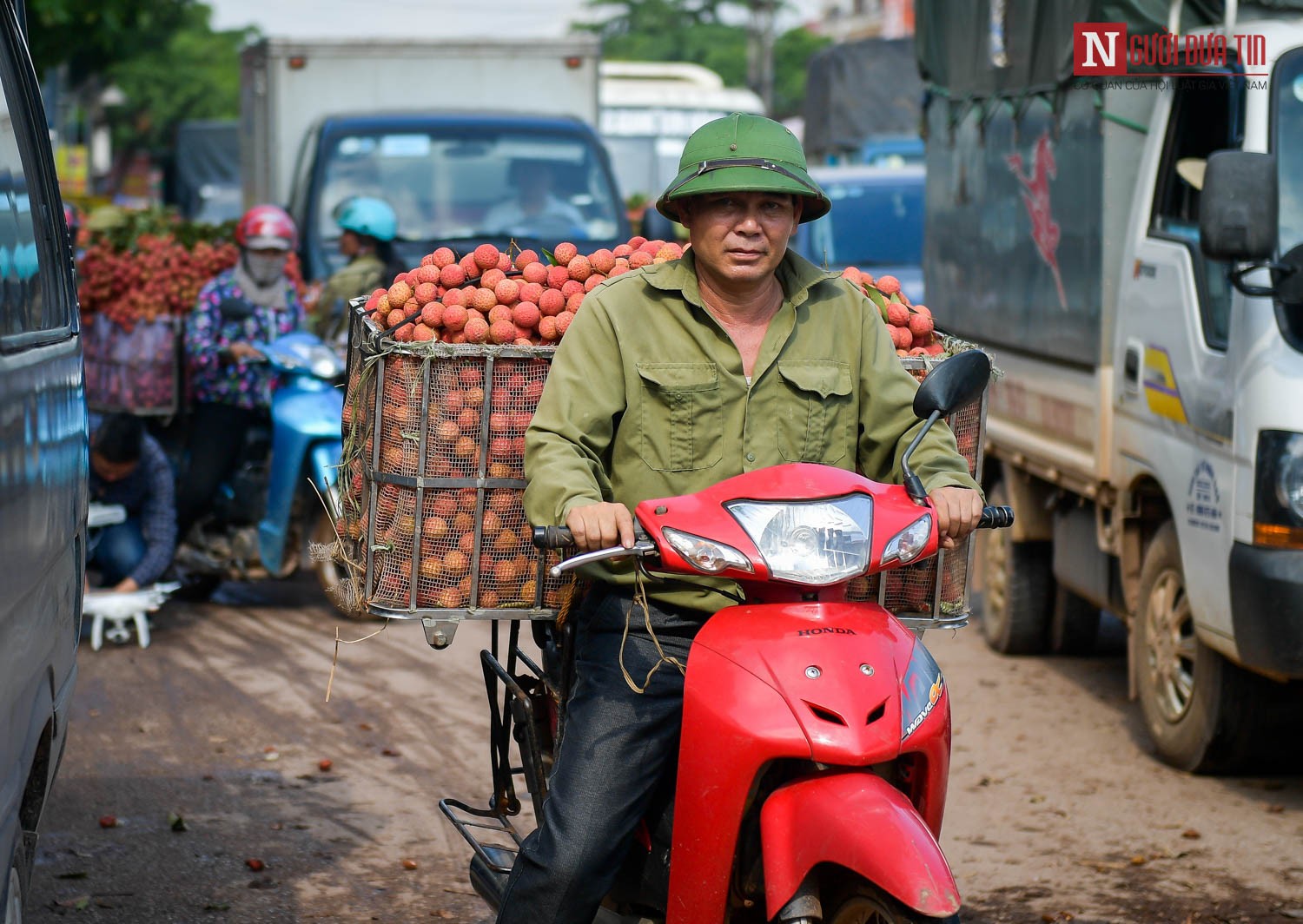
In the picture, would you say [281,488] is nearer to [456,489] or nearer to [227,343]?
[227,343]

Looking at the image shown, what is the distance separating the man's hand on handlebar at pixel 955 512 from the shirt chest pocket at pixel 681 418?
1.46 feet

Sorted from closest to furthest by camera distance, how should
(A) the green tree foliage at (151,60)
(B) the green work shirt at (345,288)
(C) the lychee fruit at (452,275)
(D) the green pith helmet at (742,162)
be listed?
(D) the green pith helmet at (742,162), (C) the lychee fruit at (452,275), (B) the green work shirt at (345,288), (A) the green tree foliage at (151,60)

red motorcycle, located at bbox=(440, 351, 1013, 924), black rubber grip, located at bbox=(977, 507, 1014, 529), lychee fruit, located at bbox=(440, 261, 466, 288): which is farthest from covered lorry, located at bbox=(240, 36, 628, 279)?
red motorcycle, located at bbox=(440, 351, 1013, 924)

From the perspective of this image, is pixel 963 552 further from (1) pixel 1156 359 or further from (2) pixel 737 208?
(1) pixel 1156 359

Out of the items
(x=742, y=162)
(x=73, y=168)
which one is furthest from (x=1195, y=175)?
(x=73, y=168)

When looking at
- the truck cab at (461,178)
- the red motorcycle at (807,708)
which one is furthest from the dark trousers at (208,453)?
the red motorcycle at (807,708)

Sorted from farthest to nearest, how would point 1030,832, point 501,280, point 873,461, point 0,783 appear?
point 1030,832, point 501,280, point 873,461, point 0,783

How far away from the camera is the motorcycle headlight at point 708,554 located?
3.00m

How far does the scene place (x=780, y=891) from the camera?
3004mm

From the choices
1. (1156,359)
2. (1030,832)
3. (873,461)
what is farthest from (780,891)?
(1156,359)

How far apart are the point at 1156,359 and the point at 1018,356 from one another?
6.23 feet

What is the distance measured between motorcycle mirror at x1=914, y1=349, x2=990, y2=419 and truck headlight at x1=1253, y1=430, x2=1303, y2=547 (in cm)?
252

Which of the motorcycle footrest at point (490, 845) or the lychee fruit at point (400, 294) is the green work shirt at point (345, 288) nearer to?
the lychee fruit at point (400, 294)

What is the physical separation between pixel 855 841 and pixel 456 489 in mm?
1328
